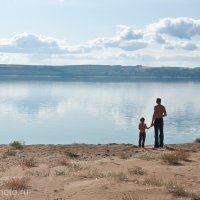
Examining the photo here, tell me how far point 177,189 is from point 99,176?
2175 mm

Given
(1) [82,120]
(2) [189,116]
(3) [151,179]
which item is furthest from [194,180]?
(2) [189,116]

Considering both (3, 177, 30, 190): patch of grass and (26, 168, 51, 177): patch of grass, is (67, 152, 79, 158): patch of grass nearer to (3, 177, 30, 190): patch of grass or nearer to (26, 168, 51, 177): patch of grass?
(26, 168, 51, 177): patch of grass

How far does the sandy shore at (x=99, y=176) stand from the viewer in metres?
→ 8.84

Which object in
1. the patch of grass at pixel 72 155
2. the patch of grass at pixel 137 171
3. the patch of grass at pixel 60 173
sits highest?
the patch of grass at pixel 137 171

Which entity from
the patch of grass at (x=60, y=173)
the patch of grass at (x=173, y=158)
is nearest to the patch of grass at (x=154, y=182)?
the patch of grass at (x=60, y=173)

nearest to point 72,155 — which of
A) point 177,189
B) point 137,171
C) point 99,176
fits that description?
point 137,171

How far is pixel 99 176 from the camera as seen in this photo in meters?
10.4

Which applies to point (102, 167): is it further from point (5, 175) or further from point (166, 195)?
point (166, 195)

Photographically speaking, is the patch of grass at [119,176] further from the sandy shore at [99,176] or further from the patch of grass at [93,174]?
the patch of grass at [93,174]

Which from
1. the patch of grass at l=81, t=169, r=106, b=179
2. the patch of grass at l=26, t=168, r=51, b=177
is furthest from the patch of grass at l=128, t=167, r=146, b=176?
the patch of grass at l=26, t=168, r=51, b=177

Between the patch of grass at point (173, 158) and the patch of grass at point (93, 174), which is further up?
the patch of grass at point (173, 158)

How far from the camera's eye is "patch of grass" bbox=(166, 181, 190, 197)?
8.62 m

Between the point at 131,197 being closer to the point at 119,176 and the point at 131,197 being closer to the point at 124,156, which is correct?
the point at 119,176

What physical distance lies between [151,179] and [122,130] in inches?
1058
